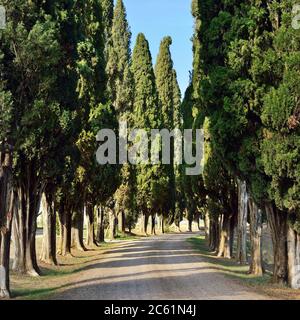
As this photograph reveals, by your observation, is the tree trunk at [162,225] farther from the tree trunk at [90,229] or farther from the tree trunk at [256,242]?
the tree trunk at [256,242]

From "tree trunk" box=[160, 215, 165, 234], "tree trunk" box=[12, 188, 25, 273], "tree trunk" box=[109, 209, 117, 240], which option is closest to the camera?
"tree trunk" box=[12, 188, 25, 273]

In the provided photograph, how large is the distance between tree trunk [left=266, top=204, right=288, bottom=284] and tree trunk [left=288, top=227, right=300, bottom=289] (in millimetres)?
319

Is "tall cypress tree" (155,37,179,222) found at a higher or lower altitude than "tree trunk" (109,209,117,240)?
higher

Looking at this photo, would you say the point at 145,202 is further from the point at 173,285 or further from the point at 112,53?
the point at 173,285

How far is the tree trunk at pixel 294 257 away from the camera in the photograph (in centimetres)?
1527

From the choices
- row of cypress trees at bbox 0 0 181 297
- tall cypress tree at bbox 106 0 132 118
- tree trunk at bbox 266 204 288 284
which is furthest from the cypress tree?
tree trunk at bbox 266 204 288 284

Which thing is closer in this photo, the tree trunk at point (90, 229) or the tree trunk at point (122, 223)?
the tree trunk at point (90, 229)

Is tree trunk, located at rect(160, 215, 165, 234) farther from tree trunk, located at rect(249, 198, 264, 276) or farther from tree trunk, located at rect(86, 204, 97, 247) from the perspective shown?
tree trunk, located at rect(249, 198, 264, 276)

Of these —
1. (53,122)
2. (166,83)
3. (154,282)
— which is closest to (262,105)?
(154,282)

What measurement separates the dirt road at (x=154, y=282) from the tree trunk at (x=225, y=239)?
4.06 metres

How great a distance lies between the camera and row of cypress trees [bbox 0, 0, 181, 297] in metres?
13.1

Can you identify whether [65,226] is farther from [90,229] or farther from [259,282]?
[259,282]

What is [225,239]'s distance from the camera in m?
28.1

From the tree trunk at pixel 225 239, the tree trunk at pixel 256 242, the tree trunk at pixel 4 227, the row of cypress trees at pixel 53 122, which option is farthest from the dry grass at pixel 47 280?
the tree trunk at pixel 225 239
